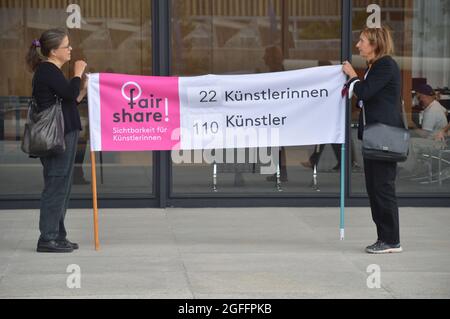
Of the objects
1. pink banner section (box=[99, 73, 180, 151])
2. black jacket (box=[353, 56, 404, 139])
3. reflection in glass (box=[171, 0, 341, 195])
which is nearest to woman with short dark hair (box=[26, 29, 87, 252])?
pink banner section (box=[99, 73, 180, 151])

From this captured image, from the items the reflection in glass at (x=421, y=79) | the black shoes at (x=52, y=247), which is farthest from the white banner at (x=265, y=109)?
the reflection in glass at (x=421, y=79)

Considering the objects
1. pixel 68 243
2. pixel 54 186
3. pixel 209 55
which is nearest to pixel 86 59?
pixel 209 55

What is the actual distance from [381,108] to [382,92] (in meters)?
0.14

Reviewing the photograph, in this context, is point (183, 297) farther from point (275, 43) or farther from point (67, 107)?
point (275, 43)

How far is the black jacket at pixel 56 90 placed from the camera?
8.14 meters

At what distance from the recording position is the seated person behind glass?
36.9ft

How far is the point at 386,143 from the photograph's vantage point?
8188 mm

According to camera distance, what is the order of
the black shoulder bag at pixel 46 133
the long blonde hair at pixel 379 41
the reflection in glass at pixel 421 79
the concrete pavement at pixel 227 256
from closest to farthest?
the concrete pavement at pixel 227 256 → the black shoulder bag at pixel 46 133 → the long blonde hair at pixel 379 41 → the reflection in glass at pixel 421 79

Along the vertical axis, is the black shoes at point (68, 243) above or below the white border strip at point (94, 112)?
below

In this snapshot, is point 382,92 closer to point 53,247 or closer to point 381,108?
point 381,108

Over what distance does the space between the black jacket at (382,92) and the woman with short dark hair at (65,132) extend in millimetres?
2451

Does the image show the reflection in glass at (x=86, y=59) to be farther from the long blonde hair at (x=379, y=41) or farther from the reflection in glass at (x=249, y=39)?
the long blonde hair at (x=379, y=41)

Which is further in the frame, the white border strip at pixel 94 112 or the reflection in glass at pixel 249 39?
the reflection in glass at pixel 249 39

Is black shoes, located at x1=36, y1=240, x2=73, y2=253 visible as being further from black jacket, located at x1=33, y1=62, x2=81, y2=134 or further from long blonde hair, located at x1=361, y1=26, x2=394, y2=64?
long blonde hair, located at x1=361, y1=26, x2=394, y2=64
